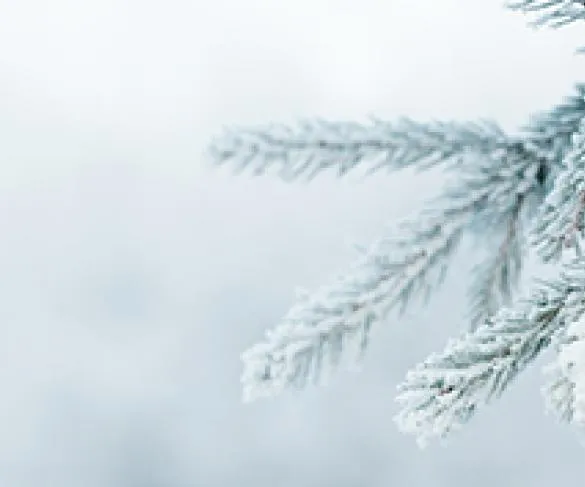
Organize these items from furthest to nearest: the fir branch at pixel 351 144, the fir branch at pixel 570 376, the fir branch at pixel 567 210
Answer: the fir branch at pixel 351 144
the fir branch at pixel 567 210
the fir branch at pixel 570 376

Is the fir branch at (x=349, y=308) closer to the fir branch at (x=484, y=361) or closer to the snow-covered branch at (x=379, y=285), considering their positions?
the snow-covered branch at (x=379, y=285)

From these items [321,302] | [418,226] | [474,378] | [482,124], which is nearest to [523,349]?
[474,378]

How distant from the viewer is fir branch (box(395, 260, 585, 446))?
62 centimetres

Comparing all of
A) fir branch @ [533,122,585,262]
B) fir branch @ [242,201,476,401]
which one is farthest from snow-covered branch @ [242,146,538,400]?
fir branch @ [533,122,585,262]

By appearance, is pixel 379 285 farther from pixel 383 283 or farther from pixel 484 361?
pixel 484 361

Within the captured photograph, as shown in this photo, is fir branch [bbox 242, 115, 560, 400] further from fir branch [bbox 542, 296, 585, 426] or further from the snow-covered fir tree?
fir branch [bbox 542, 296, 585, 426]

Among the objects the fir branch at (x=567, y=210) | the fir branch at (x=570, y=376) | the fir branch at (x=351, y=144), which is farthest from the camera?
the fir branch at (x=351, y=144)

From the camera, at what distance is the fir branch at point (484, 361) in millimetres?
616

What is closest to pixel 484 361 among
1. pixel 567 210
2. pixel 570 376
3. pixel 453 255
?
pixel 570 376

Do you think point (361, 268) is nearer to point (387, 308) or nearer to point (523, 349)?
point (387, 308)

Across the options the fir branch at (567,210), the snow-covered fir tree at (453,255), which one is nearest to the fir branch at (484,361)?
the snow-covered fir tree at (453,255)

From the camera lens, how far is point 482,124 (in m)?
1.07

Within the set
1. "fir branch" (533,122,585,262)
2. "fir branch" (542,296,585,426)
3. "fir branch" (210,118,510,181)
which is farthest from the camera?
"fir branch" (210,118,510,181)

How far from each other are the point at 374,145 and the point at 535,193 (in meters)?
0.17
